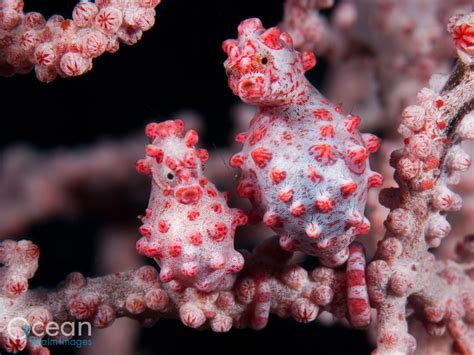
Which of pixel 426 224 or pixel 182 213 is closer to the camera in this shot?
pixel 182 213

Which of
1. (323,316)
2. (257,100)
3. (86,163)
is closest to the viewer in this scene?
(257,100)

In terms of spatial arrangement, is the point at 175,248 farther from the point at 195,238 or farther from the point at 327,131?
the point at 327,131

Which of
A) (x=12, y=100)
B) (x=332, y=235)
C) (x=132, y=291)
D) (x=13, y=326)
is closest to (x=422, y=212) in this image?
(x=332, y=235)

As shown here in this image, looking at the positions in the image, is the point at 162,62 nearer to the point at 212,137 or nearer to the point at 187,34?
the point at 187,34
